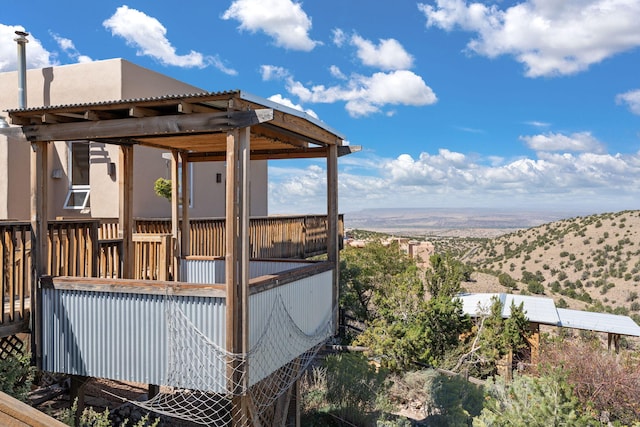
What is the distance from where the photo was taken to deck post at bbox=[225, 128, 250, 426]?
4.78 meters

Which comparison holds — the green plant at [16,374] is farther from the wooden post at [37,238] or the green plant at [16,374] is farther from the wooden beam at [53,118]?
the wooden beam at [53,118]

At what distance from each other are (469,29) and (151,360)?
3715 cm

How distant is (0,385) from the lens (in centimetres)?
489

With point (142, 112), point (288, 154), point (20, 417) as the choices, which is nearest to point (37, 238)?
point (142, 112)

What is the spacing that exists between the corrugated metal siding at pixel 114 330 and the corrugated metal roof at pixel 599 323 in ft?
47.4

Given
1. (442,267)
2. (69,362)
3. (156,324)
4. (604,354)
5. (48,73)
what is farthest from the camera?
(442,267)

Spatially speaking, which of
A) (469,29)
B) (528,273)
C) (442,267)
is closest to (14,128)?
(442,267)

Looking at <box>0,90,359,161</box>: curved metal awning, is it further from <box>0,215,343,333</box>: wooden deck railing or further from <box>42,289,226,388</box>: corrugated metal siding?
<box>42,289,226,388</box>: corrugated metal siding

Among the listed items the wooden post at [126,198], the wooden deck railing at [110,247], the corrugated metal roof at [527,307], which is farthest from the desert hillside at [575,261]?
the wooden post at [126,198]

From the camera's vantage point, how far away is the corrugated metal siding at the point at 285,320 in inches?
204

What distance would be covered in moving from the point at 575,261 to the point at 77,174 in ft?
132

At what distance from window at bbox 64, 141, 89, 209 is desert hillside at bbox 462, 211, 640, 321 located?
77.9ft

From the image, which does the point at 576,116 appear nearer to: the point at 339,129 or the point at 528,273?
the point at 528,273

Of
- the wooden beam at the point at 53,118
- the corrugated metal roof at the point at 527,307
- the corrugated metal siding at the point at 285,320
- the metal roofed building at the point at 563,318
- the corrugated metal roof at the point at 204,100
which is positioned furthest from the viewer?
the corrugated metal roof at the point at 527,307
